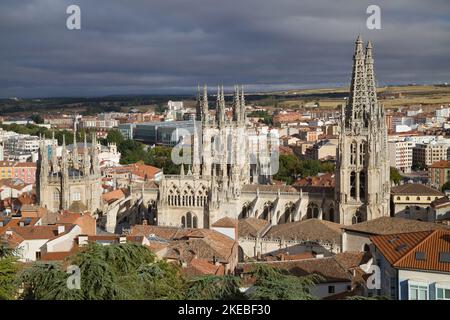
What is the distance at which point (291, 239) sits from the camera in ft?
150

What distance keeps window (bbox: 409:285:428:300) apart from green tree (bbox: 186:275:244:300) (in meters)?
7.02

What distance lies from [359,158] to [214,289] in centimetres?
3661

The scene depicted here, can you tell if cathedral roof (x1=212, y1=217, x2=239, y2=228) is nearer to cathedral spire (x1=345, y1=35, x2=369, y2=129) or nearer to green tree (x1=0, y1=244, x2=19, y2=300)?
cathedral spire (x1=345, y1=35, x2=369, y2=129)

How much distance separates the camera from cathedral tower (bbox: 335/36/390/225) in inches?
2196

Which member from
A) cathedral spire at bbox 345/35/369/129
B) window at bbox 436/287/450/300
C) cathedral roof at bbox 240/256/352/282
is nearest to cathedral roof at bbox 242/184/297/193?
cathedral spire at bbox 345/35/369/129

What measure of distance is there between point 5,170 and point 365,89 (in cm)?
6783

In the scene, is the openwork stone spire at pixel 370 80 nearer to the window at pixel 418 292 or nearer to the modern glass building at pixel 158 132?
the window at pixel 418 292

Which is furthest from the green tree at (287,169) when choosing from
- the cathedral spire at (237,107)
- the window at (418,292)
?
the window at (418,292)

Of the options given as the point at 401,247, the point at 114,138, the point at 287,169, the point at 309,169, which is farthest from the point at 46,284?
the point at 114,138

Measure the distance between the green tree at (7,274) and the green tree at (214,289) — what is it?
643 cm

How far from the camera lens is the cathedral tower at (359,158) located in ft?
183

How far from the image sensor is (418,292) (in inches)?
1009

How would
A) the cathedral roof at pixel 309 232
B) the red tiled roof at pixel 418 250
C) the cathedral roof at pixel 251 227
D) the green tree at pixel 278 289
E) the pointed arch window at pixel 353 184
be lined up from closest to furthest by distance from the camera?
the green tree at pixel 278 289 → the red tiled roof at pixel 418 250 → the cathedral roof at pixel 309 232 → the cathedral roof at pixel 251 227 → the pointed arch window at pixel 353 184
